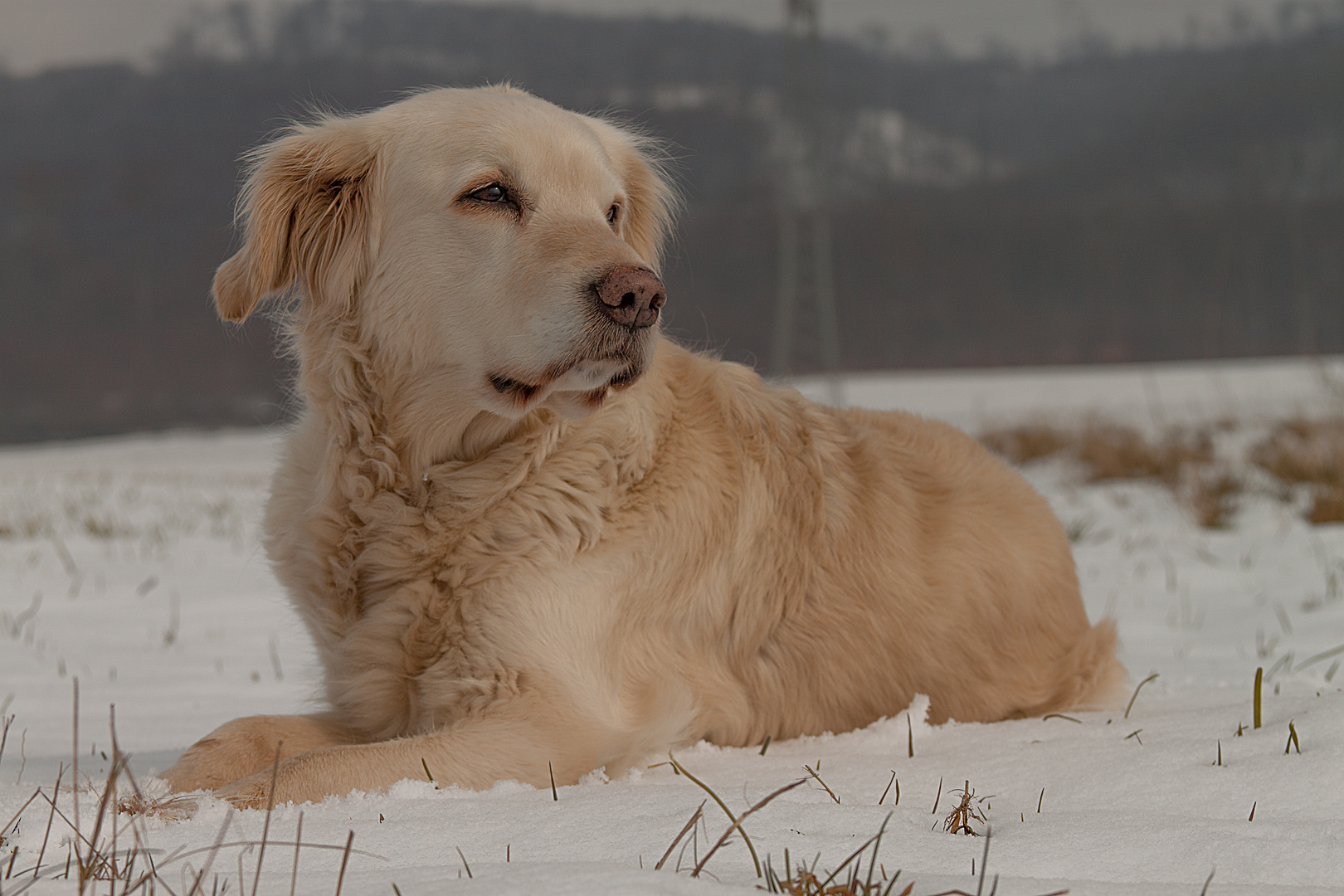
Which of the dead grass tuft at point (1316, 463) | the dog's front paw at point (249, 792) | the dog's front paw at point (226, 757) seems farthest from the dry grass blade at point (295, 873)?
the dead grass tuft at point (1316, 463)

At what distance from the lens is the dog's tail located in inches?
130

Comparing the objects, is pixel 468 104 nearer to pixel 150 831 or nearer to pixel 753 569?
pixel 753 569

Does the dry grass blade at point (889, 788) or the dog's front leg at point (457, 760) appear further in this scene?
the dog's front leg at point (457, 760)

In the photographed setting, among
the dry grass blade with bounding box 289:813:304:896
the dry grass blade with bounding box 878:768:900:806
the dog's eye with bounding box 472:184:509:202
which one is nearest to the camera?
the dry grass blade with bounding box 289:813:304:896

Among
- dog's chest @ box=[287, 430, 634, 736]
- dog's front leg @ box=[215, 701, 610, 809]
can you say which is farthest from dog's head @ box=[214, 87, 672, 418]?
dog's front leg @ box=[215, 701, 610, 809]

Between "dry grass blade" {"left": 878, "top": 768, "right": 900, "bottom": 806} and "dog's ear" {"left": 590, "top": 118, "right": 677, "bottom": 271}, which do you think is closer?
"dry grass blade" {"left": 878, "top": 768, "right": 900, "bottom": 806}

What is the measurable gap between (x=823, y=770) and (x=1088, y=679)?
124 centimetres

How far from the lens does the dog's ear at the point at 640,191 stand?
146 inches

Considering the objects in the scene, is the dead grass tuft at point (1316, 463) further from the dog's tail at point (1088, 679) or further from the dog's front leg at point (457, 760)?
the dog's front leg at point (457, 760)

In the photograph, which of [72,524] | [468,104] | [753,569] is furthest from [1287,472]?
[72,524]

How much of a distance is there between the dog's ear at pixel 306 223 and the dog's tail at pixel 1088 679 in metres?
2.53

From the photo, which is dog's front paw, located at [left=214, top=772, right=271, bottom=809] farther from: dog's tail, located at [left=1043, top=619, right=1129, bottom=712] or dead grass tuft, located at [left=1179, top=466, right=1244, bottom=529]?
dead grass tuft, located at [left=1179, top=466, right=1244, bottom=529]

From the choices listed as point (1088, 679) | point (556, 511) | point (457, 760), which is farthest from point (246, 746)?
point (1088, 679)

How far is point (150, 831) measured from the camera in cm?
196
